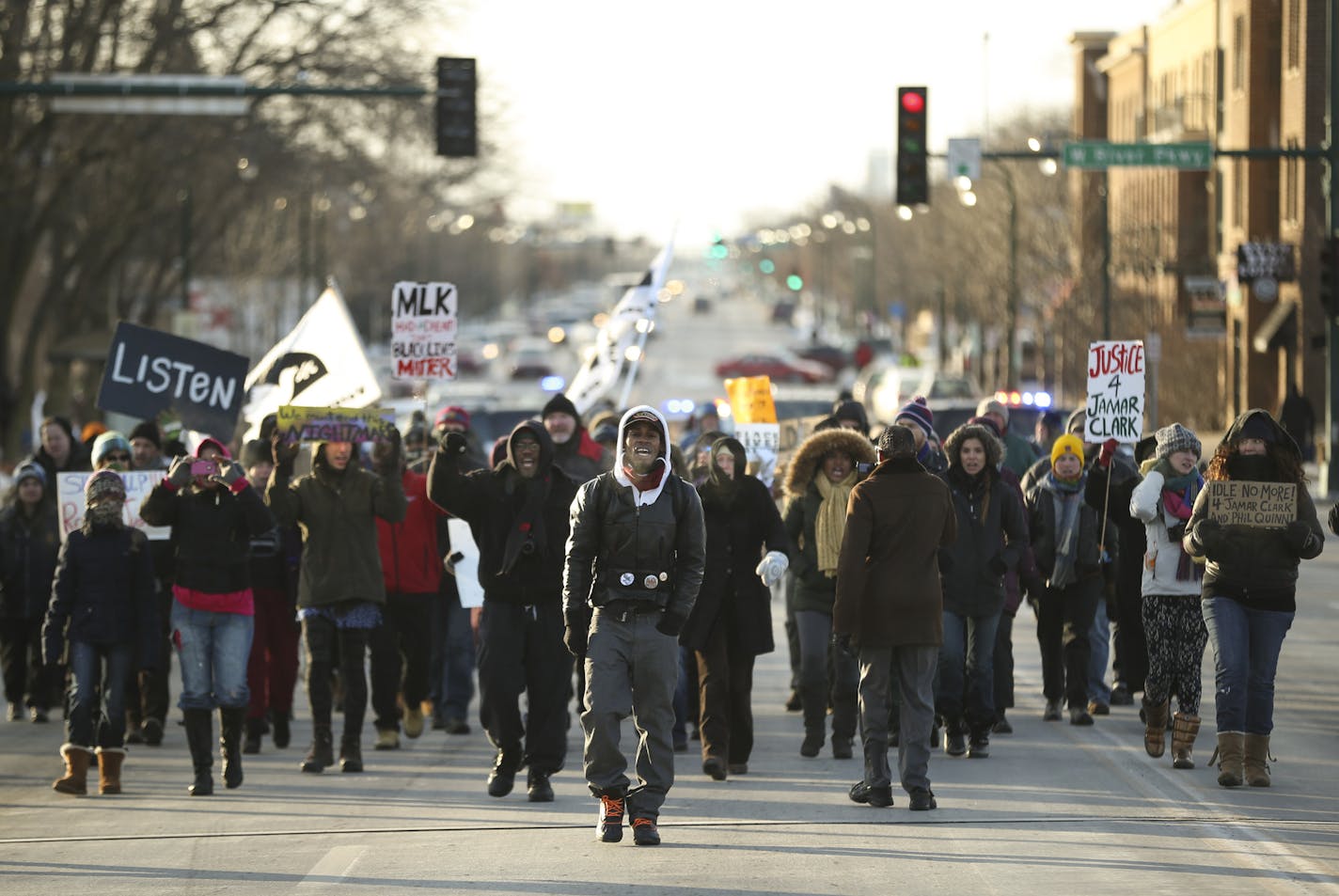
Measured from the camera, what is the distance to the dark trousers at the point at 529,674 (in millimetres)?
11523

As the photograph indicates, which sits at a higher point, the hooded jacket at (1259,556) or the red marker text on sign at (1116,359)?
the red marker text on sign at (1116,359)

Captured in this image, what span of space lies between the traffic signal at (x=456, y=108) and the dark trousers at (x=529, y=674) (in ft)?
49.1

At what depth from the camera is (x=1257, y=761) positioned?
11.7m

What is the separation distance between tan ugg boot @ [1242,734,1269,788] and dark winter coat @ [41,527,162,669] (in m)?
5.60

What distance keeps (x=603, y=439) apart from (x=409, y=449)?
5.12ft

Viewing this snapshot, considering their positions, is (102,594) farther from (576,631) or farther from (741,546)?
(741,546)

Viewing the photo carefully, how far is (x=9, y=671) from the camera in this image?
51.0 ft

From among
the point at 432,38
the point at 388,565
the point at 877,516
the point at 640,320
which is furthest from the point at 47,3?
the point at 877,516

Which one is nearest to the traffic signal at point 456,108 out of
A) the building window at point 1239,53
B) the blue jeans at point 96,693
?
the blue jeans at point 96,693

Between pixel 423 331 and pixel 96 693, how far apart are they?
609 centimetres

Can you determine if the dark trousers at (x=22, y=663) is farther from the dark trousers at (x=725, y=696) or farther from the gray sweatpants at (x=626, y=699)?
the gray sweatpants at (x=626, y=699)

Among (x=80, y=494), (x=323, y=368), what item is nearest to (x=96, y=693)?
(x=80, y=494)

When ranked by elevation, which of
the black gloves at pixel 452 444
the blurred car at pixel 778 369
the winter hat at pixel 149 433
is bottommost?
the black gloves at pixel 452 444

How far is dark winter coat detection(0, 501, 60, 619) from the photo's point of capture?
15.0 metres
